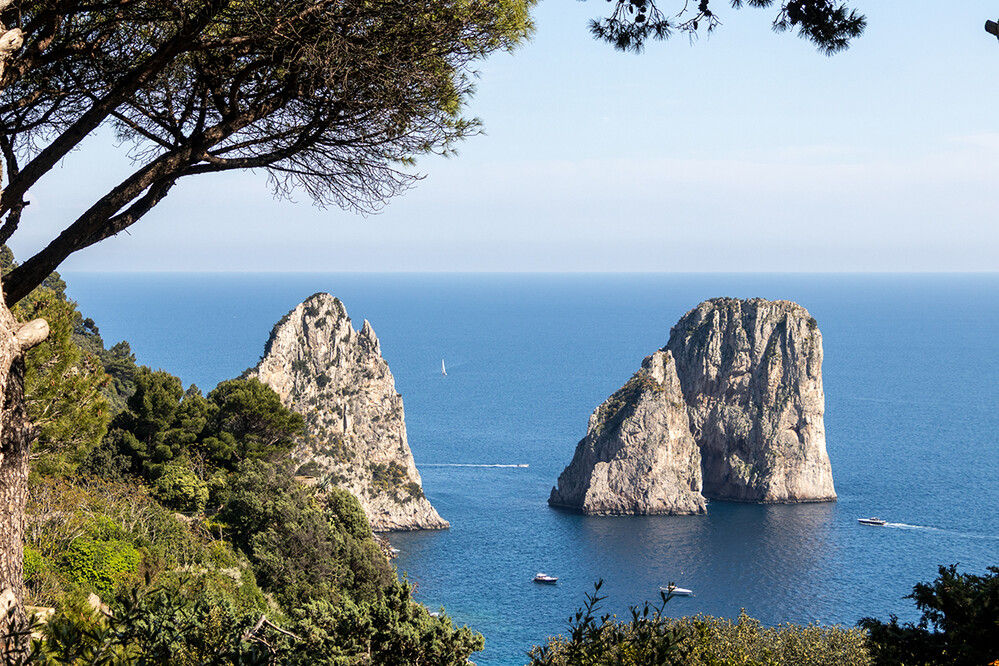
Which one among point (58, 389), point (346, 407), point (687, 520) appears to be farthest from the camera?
point (687, 520)

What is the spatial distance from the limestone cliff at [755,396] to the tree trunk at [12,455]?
267ft

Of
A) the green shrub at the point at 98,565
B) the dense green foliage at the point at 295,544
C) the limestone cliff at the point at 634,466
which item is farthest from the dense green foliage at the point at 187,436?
the limestone cliff at the point at 634,466

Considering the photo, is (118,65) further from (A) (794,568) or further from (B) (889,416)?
(B) (889,416)

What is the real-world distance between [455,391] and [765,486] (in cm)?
5763

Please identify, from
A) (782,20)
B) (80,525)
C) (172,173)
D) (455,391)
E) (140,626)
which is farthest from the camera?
(455,391)

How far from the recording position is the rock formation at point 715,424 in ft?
253

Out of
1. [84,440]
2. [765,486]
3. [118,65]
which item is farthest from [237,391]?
[765,486]

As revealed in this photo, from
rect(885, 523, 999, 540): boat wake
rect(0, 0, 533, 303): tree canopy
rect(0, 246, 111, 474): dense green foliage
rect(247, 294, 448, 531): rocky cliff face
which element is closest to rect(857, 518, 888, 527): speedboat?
rect(885, 523, 999, 540): boat wake

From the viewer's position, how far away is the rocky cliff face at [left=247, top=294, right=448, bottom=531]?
69.4 m

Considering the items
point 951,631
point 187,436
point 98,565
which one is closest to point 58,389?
point 98,565

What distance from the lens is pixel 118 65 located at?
7.34 meters

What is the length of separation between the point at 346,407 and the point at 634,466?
24979 mm

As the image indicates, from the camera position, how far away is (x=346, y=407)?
73625 millimetres

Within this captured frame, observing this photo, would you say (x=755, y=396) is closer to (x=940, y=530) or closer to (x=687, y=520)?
(x=687, y=520)
